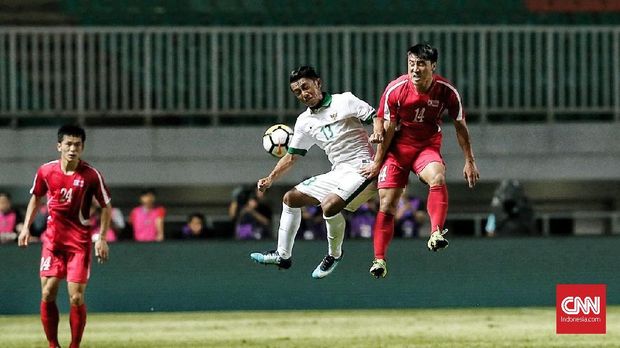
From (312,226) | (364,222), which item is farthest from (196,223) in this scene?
(364,222)

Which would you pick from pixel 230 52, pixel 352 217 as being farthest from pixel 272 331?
pixel 230 52

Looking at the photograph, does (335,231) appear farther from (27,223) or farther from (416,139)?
(27,223)

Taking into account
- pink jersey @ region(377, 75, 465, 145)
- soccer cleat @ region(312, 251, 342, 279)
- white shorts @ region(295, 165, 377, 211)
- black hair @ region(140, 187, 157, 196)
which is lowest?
soccer cleat @ region(312, 251, 342, 279)

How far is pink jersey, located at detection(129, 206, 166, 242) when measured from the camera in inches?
760

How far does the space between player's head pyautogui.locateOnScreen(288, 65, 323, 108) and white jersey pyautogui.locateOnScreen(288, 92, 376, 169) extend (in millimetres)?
206

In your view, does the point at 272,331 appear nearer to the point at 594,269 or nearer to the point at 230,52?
the point at 594,269

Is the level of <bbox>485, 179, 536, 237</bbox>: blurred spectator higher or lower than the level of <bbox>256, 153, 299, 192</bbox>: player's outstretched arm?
lower

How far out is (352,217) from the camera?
18.8m

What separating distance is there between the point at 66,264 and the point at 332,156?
2618 mm

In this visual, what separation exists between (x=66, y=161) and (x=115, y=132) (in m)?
7.19

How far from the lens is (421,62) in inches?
450

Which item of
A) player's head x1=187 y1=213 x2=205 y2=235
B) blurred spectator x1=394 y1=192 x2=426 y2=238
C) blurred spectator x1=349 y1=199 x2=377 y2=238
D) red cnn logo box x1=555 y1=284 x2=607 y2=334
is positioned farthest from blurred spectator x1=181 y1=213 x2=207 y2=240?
red cnn logo box x1=555 y1=284 x2=607 y2=334

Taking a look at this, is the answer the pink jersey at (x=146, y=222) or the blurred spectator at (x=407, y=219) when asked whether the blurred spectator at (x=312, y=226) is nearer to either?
the blurred spectator at (x=407, y=219)

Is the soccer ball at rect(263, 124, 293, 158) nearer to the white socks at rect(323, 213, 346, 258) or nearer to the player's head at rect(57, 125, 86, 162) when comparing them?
the white socks at rect(323, 213, 346, 258)
